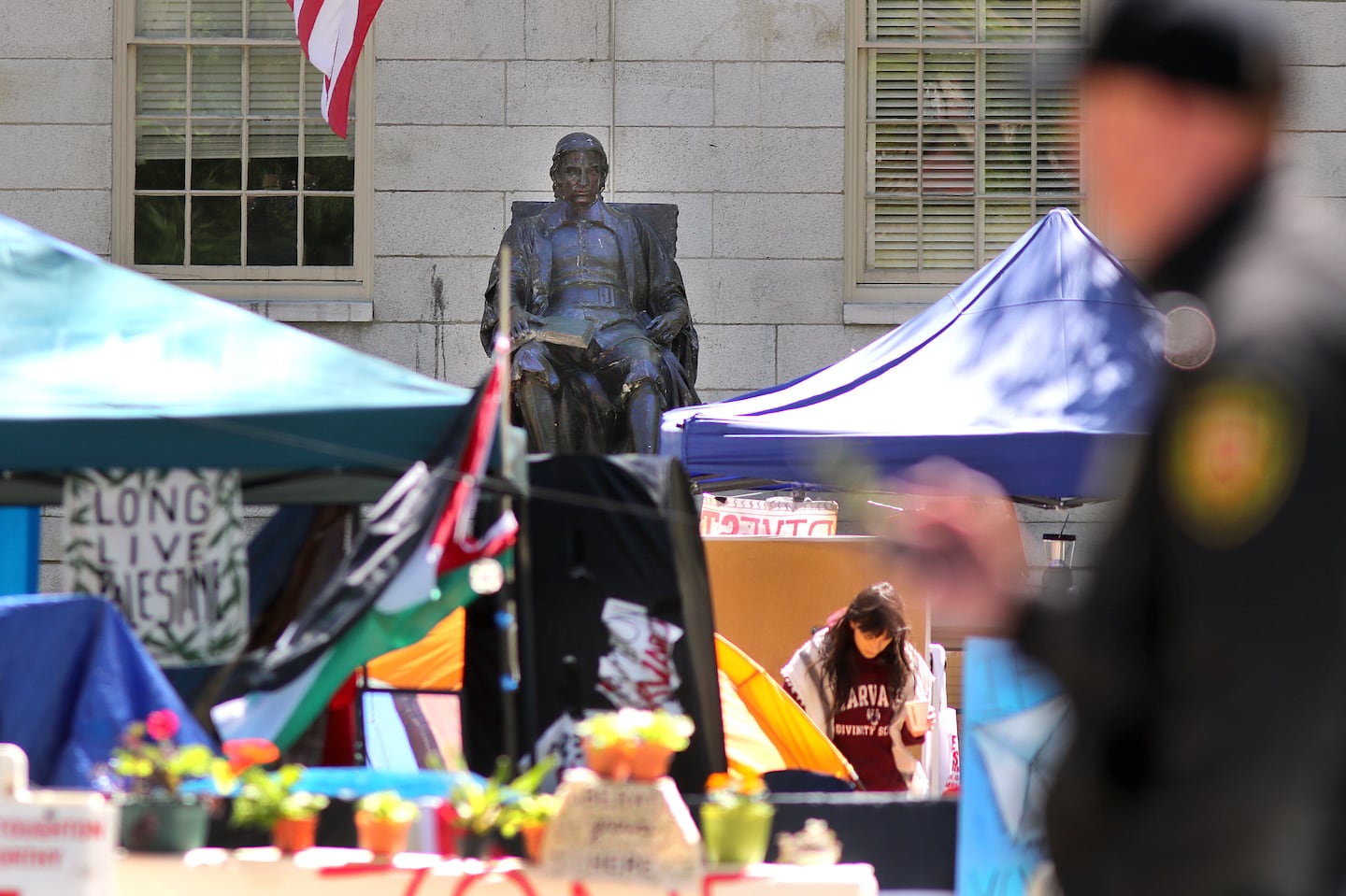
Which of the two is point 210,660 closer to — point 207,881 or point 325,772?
point 325,772

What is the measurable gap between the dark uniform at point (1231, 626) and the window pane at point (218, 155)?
43.2 feet

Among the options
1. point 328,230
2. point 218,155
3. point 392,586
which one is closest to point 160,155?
point 218,155

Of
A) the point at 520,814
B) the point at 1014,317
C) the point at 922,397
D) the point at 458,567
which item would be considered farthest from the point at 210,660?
the point at 1014,317

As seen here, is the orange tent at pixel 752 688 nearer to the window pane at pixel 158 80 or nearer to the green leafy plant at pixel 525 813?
the green leafy plant at pixel 525 813

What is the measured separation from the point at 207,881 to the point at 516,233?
7676 millimetres

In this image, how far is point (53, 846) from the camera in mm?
3904

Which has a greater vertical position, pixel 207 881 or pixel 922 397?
pixel 922 397

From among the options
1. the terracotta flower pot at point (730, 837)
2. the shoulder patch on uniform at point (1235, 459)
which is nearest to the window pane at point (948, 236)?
the terracotta flower pot at point (730, 837)

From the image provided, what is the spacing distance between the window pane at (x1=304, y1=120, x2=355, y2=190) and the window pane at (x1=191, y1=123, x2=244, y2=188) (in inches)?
22.7

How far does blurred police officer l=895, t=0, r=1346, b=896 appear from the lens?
4.68 feet

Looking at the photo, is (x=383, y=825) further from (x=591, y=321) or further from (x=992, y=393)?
(x=591, y=321)

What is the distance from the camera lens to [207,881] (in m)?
4.19

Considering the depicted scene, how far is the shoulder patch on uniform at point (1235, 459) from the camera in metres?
1.42

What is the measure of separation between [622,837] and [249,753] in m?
1.06
